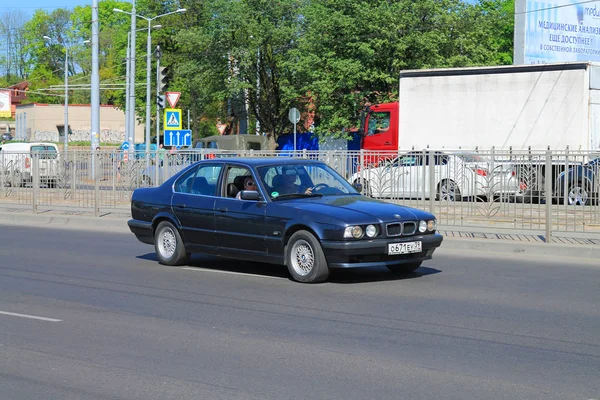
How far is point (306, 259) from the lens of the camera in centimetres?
1071

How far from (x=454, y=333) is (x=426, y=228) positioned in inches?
128

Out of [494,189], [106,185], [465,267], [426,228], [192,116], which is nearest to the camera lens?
[426,228]

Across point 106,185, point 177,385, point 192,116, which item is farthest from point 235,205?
point 192,116

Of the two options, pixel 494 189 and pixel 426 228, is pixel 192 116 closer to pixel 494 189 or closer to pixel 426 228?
pixel 494 189

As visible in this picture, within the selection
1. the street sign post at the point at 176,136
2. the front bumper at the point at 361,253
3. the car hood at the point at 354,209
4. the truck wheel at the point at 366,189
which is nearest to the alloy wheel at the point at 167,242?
the car hood at the point at 354,209

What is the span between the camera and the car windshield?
1145cm

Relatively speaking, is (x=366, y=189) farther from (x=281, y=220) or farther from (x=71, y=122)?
(x=71, y=122)

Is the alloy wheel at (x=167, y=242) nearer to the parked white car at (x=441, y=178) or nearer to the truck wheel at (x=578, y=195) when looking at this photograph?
the parked white car at (x=441, y=178)

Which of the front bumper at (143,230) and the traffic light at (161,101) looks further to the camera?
the traffic light at (161,101)

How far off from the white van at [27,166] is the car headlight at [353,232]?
42.0 feet

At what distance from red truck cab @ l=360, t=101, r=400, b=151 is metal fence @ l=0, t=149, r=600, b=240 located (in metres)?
13.1

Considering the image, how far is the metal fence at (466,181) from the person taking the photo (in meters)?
14.7

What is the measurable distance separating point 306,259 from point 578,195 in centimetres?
623

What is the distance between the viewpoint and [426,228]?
36.0ft
